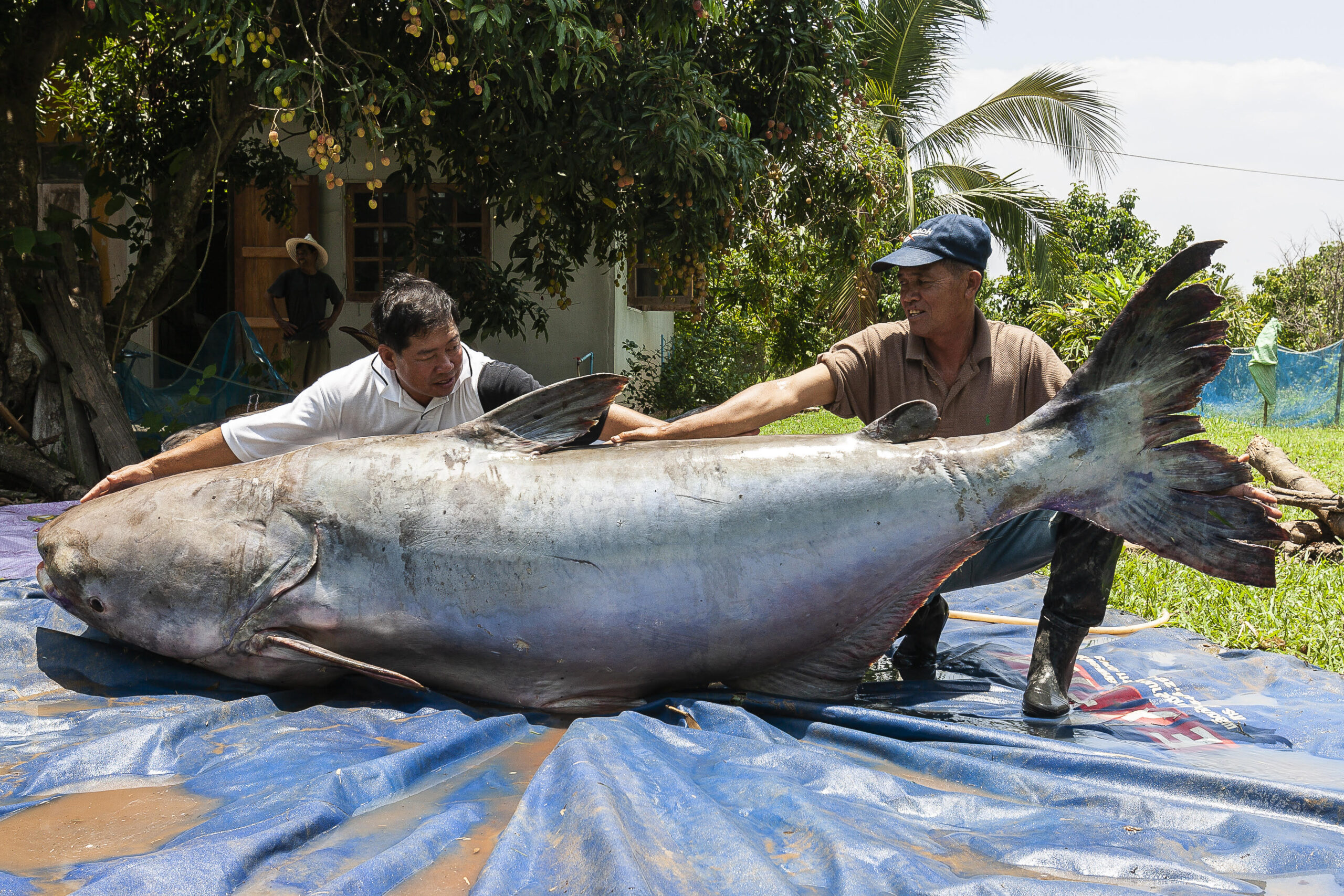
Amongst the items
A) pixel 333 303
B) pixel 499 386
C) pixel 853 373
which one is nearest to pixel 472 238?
pixel 333 303

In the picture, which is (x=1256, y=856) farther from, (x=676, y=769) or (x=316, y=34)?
(x=316, y=34)

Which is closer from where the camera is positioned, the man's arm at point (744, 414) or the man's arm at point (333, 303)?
the man's arm at point (744, 414)

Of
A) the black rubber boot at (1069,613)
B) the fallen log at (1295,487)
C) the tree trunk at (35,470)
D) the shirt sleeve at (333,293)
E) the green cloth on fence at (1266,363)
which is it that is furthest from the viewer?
the green cloth on fence at (1266,363)

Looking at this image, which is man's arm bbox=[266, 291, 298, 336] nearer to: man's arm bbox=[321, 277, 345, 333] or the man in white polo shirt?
man's arm bbox=[321, 277, 345, 333]

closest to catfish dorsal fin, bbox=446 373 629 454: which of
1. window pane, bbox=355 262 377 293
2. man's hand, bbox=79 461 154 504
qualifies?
man's hand, bbox=79 461 154 504

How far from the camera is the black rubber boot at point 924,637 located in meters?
3.10

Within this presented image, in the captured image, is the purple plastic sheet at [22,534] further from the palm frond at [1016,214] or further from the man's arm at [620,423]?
the palm frond at [1016,214]

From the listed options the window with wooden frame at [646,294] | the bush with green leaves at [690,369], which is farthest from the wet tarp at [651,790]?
the window with wooden frame at [646,294]

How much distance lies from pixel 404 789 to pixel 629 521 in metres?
0.80

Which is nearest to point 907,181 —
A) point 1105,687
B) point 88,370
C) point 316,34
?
point 316,34

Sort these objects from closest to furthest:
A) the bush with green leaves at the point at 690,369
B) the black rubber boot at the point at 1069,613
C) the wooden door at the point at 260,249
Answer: the black rubber boot at the point at 1069,613, the wooden door at the point at 260,249, the bush with green leaves at the point at 690,369

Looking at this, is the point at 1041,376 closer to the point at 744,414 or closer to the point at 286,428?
the point at 744,414

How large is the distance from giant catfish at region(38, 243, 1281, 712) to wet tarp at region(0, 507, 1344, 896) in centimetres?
14

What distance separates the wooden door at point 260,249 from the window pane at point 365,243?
1.54ft
